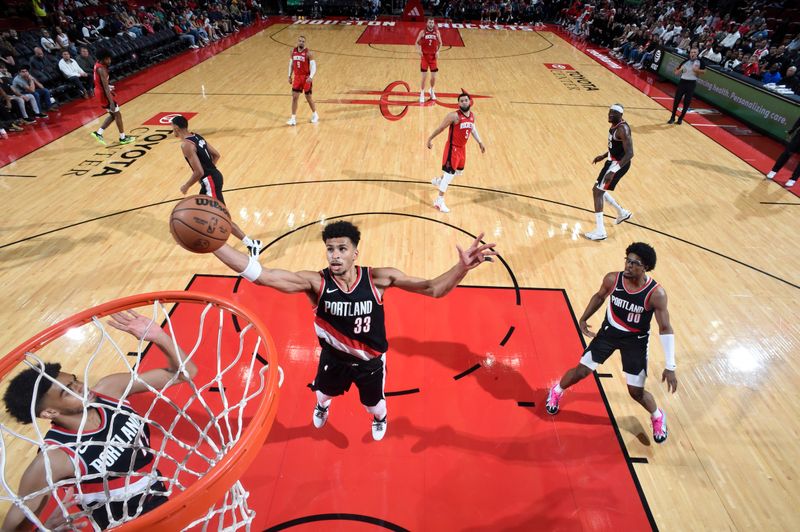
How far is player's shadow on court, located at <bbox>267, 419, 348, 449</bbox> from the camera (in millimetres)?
3732

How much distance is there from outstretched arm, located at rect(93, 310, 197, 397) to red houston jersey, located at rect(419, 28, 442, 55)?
10127 millimetres

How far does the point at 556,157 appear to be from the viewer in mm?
8914

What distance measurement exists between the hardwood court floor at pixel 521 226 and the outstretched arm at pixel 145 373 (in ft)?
9.11

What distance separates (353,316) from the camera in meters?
3.03

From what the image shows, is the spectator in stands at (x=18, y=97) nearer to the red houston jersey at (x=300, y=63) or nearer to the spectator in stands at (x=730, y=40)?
the red houston jersey at (x=300, y=63)

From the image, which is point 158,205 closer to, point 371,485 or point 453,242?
point 453,242

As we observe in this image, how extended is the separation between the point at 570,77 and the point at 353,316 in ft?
47.0

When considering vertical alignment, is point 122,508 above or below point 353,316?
below

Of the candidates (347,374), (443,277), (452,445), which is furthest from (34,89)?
(452,445)

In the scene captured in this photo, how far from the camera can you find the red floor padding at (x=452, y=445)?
328 cm

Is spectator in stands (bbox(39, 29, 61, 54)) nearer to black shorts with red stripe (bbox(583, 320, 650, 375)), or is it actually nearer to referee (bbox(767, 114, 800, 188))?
black shorts with red stripe (bbox(583, 320, 650, 375))

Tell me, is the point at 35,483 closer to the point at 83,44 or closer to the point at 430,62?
the point at 430,62

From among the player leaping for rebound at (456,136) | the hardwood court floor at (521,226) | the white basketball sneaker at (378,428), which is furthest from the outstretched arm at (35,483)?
the player leaping for rebound at (456,136)

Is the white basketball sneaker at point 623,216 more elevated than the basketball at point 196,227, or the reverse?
the basketball at point 196,227
